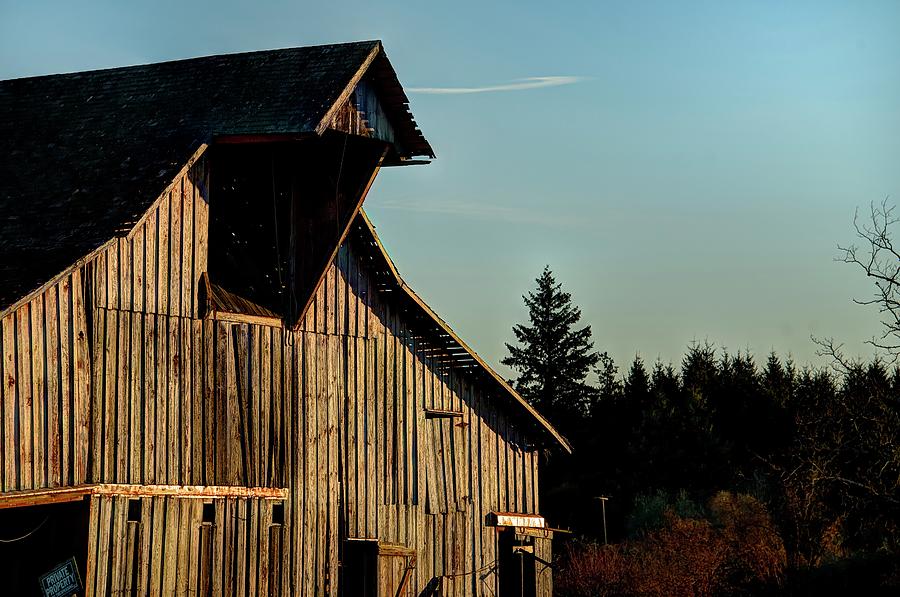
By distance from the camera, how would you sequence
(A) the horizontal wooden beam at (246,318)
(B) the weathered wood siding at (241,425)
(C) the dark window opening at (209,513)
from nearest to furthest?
1. (B) the weathered wood siding at (241,425)
2. (C) the dark window opening at (209,513)
3. (A) the horizontal wooden beam at (246,318)

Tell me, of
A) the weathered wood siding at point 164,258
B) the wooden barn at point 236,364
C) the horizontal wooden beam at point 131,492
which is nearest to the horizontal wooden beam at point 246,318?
the wooden barn at point 236,364

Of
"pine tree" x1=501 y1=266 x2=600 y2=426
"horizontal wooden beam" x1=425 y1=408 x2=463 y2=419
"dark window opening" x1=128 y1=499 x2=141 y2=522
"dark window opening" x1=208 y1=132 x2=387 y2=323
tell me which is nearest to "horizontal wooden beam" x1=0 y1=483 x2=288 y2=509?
"dark window opening" x1=128 y1=499 x2=141 y2=522

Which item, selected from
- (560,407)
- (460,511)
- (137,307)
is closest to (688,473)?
(560,407)

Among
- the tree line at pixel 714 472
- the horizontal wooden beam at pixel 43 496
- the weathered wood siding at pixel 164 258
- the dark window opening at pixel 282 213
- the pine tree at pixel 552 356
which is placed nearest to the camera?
the horizontal wooden beam at pixel 43 496

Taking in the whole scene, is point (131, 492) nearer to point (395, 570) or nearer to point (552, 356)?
point (395, 570)

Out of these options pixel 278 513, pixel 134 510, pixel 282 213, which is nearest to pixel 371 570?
pixel 278 513

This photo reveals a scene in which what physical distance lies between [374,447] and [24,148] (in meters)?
7.89

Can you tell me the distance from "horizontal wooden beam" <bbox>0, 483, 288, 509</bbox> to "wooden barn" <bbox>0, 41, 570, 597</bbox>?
4 centimetres

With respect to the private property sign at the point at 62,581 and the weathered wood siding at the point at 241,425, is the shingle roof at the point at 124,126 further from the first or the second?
the private property sign at the point at 62,581

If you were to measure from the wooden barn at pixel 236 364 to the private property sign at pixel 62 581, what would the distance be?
3 cm

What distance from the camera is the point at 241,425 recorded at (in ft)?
62.3

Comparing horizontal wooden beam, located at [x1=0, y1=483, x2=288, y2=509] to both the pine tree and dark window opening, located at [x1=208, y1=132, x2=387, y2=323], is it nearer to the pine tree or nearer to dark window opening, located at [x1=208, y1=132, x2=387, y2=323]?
dark window opening, located at [x1=208, y1=132, x2=387, y2=323]

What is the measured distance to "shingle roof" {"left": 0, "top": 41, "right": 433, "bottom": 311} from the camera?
17.5 m

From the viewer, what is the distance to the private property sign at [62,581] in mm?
15922
